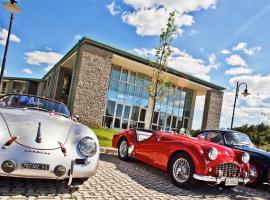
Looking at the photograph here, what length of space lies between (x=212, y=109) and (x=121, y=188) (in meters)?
26.7

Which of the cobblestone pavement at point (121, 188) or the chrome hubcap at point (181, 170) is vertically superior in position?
the chrome hubcap at point (181, 170)

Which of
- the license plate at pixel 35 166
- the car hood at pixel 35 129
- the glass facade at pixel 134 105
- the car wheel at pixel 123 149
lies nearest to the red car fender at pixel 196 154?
the car wheel at pixel 123 149

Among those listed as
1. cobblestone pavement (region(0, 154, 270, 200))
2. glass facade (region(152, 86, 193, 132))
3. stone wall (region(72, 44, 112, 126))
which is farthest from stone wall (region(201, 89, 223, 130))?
cobblestone pavement (region(0, 154, 270, 200))

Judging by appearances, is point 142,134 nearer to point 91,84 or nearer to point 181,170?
point 181,170

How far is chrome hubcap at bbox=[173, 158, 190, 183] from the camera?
5.82m

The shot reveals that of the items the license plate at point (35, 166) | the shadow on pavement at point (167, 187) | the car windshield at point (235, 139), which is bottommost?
the shadow on pavement at point (167, 187)

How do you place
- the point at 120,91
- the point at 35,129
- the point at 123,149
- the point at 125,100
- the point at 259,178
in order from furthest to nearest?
the point at 125,100 → the point at 120,91 → the point at 123,149 → the point at 259,178 → the point at 35,129

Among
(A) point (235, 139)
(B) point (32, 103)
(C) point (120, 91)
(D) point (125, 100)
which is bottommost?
(A) point (235, 139)

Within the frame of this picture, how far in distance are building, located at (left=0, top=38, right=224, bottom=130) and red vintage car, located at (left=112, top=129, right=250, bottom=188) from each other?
13359mm

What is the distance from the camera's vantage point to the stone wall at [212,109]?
30078mm

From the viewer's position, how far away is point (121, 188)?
5043 millimetres

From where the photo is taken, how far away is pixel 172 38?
53.0 ft

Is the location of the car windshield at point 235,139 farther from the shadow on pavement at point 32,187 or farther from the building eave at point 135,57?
the building eave at point 135,57

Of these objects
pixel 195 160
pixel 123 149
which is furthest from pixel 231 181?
pixel 123 149
